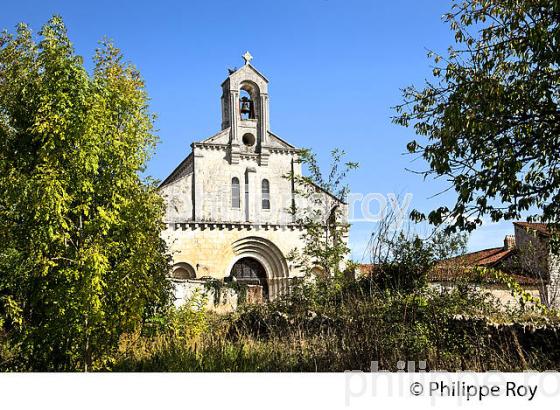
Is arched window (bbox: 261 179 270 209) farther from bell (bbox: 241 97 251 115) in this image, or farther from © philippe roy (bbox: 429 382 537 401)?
© philippe roy (bbox: 429 382 537 401)

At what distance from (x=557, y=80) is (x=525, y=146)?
0.96m

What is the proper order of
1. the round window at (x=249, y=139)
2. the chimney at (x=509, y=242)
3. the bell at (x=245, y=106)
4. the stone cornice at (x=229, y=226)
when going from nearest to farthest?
the stone cornice at (x=229, y=226) → the chimney at (x=509, y=242) → the round window at (x=249, y=139) → the bell at (x=245, y=106)

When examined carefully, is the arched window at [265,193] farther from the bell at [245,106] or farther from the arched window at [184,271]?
the arched window at [184,271]

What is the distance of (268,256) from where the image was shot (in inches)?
1119

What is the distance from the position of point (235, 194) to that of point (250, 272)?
144 inches

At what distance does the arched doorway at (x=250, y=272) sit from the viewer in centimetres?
2827

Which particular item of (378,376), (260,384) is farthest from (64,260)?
(378,376)

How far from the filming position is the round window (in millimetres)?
29656

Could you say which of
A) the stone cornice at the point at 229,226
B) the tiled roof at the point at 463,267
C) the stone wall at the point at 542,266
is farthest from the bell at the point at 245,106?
the stone wall at the point at 542,266

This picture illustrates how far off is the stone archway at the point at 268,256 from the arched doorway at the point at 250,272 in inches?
9.2

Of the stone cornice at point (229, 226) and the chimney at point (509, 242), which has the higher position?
the stone cornice at point (229, 226)

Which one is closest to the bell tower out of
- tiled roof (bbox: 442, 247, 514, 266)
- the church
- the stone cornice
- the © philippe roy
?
the church

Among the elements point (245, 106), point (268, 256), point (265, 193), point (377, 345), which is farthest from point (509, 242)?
point (377, 345)

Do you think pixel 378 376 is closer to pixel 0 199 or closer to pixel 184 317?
pixel 184 317
